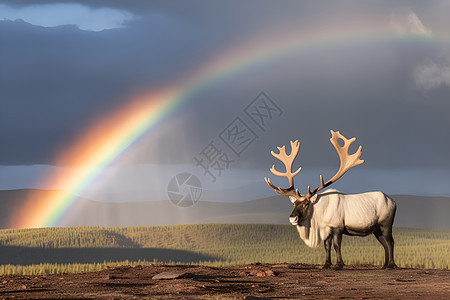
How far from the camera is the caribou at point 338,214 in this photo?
16.5 m

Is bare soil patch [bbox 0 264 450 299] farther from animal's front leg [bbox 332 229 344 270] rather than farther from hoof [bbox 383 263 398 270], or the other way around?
hoof [bbox 383 263 398 270]

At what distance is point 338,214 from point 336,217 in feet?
0.36

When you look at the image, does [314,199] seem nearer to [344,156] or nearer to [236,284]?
[344,156]

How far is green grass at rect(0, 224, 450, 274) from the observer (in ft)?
89.9

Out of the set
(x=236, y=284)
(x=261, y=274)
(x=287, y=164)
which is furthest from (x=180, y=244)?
(x=236, y=284)

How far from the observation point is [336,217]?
54.2 ft

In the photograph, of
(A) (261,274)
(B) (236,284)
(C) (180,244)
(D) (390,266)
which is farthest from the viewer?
(C) (180,244)

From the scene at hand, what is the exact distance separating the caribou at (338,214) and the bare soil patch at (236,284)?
2.88 feet

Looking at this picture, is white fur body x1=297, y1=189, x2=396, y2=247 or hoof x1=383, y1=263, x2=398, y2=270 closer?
white fur body x1=297, y1=189, x2=396, y2=247

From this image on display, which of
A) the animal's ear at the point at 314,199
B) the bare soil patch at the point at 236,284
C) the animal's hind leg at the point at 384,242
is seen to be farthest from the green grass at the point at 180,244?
the bare soil patch at the point at 236,284

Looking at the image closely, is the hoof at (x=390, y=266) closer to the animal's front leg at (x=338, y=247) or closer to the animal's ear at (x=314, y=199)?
the animal's front leg at (x=338, y=247)

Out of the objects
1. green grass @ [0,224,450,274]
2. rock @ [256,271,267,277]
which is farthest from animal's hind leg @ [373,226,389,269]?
green grass @ [0,224,450,274]

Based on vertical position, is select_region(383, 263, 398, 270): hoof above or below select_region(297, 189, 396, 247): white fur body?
below

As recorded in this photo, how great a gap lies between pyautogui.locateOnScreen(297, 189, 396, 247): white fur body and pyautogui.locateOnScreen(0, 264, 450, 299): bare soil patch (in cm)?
100
